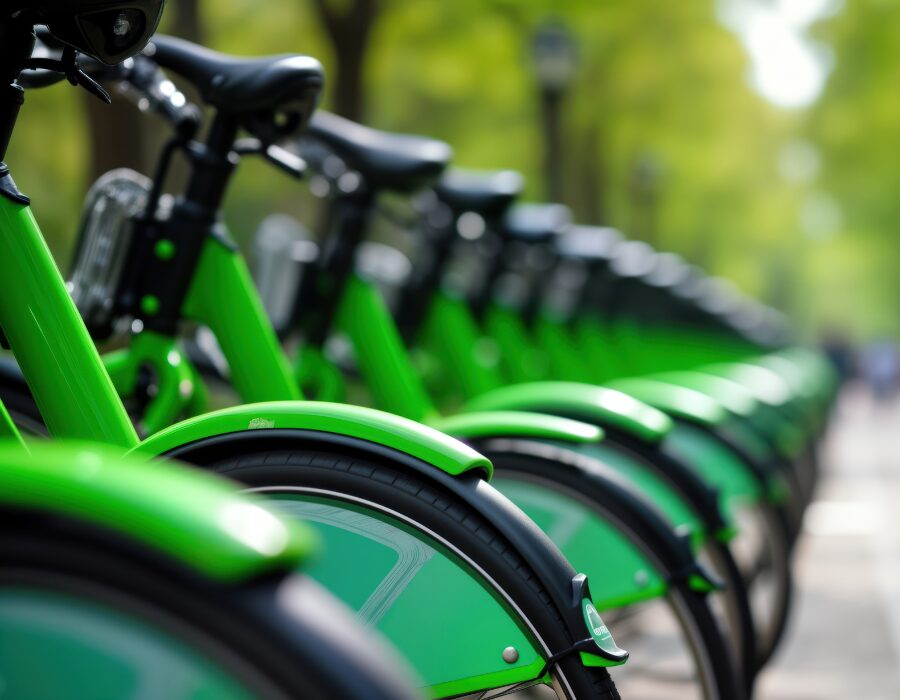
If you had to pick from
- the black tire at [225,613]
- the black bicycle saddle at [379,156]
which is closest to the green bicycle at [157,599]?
the black tire at [225,613]

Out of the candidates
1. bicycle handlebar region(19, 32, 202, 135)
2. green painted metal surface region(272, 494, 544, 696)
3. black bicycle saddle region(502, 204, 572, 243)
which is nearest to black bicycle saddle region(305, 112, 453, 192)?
bicycle handlebar region(19, 32, 202, 135)

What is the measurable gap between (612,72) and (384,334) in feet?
54.3

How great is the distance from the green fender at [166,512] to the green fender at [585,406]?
2292mm

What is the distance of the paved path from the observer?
451cm

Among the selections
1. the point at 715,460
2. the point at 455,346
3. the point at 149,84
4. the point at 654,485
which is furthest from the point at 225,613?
the point at 455,346

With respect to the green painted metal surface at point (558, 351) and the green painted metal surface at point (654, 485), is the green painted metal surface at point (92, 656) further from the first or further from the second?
the green painted metal surface at point (558, 351)

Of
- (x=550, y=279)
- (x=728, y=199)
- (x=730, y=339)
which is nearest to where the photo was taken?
(x=550, y=279)

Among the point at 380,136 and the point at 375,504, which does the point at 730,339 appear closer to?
the point at 380,136

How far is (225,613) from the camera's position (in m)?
1.20

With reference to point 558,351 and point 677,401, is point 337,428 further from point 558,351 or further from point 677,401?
point 558,351

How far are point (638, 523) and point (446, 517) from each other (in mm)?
974

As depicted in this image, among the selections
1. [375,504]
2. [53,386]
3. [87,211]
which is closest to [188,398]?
[87,211]

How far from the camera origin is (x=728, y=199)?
29625 mm

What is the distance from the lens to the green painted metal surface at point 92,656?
121cm
